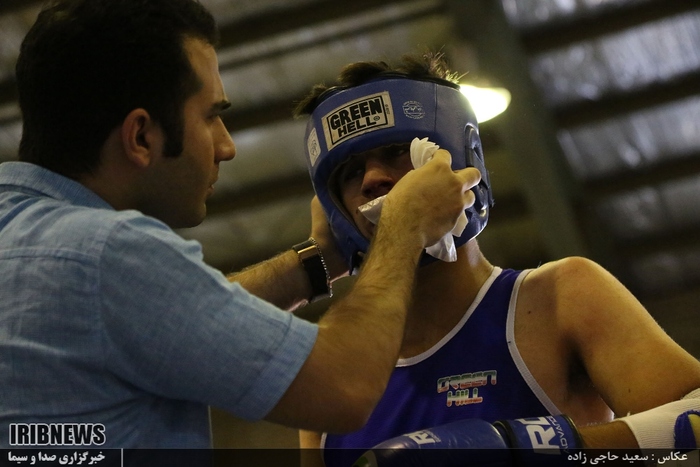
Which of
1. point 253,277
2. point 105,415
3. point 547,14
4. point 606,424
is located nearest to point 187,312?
point 105,415

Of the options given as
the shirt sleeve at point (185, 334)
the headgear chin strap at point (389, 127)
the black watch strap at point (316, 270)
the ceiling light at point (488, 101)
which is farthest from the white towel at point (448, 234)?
the ceiling light at point (488, 101)

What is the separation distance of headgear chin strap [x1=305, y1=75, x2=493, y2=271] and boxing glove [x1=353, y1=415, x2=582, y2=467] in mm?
517

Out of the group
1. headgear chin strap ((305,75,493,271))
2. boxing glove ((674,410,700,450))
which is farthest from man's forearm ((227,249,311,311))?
boxing glove ((674,410,700,450))

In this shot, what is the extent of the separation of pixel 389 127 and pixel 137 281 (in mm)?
804

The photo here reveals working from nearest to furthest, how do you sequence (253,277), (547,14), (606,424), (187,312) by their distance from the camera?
(187,312), (606,424), (253,277), (547,14)

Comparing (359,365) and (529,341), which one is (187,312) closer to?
(359,365)

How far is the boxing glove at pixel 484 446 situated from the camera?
128 centimetres

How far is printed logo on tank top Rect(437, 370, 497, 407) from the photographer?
1668mm

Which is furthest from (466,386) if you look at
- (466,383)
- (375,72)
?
(375,72)

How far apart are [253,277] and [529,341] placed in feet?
2.35

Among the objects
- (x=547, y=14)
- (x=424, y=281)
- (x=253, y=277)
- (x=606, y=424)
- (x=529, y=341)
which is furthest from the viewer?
(x=547, y=14)

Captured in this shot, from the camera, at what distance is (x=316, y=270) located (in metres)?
2.03

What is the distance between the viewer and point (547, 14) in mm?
4082

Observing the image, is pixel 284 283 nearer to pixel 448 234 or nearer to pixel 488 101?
pixel 448 234
